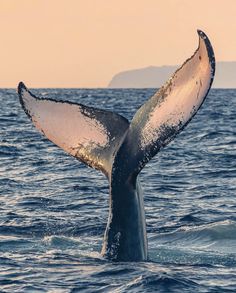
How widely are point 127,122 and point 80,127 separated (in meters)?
0.57

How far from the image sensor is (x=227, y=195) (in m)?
17.2

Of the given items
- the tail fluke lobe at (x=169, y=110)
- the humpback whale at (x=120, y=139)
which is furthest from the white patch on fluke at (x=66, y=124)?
the tail fluke lobe at (x=169, y=110)

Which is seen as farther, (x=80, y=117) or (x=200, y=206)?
(x=200, y=206)

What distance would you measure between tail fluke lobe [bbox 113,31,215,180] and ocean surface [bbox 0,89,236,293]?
1.33m

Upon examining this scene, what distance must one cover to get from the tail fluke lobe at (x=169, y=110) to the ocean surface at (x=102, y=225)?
1.33m

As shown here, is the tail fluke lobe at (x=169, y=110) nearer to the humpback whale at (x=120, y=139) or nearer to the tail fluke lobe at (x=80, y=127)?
the humpback whale at (x=120, y=139)

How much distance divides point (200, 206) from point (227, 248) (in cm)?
412

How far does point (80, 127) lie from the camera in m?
9.59

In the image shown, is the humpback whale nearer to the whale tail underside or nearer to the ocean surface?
the whale tail underside

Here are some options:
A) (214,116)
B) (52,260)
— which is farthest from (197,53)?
(214,116)

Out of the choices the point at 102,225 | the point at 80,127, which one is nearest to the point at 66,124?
the point at 80,127

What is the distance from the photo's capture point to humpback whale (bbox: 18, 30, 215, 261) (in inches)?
343

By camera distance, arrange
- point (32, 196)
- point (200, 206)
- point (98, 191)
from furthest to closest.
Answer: point (98, 191)
point (32, 196)
point (200, 206)

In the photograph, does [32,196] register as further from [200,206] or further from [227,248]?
[227,248]
